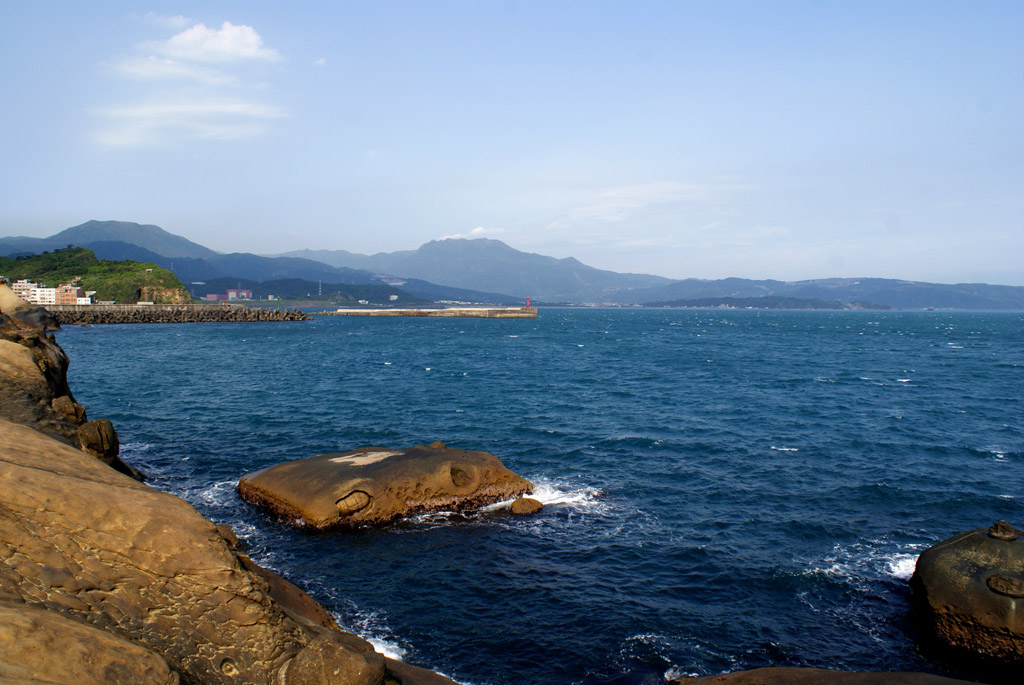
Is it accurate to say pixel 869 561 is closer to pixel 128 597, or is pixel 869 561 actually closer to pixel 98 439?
pixel 128 597

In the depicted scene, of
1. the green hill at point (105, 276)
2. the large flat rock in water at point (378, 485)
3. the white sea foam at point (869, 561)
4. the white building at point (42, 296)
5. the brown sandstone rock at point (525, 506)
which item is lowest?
the white sea foam at point (869, 561)

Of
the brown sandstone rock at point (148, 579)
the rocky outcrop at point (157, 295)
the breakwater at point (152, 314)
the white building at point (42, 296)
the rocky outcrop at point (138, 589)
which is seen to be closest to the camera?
the rocky outcrop at point (138, 589)

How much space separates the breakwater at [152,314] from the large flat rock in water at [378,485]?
126518mm

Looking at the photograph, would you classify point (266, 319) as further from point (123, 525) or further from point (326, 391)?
point (123, 525)

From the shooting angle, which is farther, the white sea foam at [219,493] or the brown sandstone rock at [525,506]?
the white sea foam at [219,493]

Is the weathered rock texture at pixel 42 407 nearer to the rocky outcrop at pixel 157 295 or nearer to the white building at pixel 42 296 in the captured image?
the white building at pixel 42 296

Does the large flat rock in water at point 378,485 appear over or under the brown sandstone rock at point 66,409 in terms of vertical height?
under

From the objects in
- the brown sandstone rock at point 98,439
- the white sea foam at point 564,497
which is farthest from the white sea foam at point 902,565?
the brown sandstone rock at point 98,439

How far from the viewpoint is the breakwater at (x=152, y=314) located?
427ft

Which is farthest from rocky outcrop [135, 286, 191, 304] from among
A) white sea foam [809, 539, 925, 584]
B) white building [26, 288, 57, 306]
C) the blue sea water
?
white sea foam [809, 539, 925, 584]

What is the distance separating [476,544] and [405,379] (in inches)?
1400

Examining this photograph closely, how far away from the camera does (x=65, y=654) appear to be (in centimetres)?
656

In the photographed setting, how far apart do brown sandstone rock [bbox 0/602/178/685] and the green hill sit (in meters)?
184

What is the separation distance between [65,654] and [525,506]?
16.8 meters
